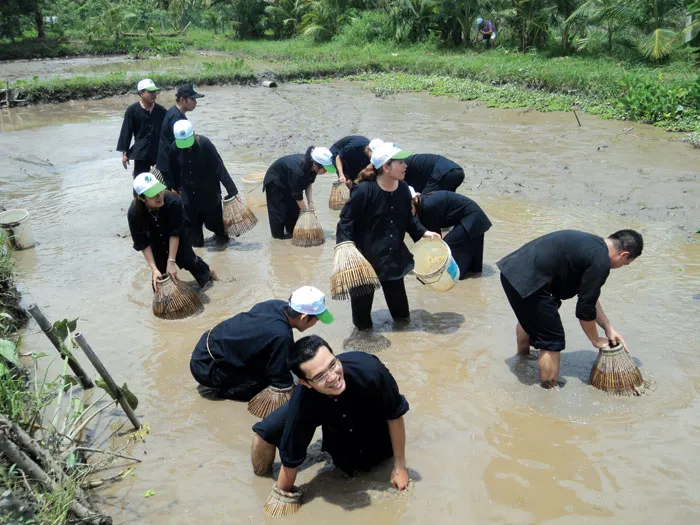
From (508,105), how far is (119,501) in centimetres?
1326

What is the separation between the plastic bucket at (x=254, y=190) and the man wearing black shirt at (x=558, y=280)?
565 centimetres

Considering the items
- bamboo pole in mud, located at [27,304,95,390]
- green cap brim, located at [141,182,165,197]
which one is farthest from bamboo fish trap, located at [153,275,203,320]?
bamboo pole in mud, located at [27,304,95,390]

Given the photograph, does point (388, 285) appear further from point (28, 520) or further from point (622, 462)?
point (28, 520)

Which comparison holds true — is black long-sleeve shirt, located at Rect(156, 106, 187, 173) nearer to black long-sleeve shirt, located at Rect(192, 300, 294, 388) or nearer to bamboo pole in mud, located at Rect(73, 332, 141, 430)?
black long-sleeve shirt, located at Rect(192, 300, 294, 388)

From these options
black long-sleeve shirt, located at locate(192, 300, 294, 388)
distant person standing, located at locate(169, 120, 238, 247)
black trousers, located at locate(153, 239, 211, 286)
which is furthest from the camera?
distant person standing, located at locate(169, 120, 238, 247)

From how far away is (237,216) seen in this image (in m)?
7.73

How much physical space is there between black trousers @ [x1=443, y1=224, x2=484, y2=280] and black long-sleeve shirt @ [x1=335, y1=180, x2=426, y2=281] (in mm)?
1266

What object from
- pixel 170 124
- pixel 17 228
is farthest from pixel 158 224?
pixel 17 228

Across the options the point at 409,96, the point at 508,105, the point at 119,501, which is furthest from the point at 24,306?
the point at 409,96

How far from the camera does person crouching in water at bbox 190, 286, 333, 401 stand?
4141 mm

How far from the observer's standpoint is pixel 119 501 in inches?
150

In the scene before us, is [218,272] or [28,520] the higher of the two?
[28,520]

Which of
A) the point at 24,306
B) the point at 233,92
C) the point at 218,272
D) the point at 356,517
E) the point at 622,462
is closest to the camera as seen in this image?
the point at 356,517

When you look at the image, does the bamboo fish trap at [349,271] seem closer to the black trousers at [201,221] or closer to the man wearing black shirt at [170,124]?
the black trousers at [201,221]
